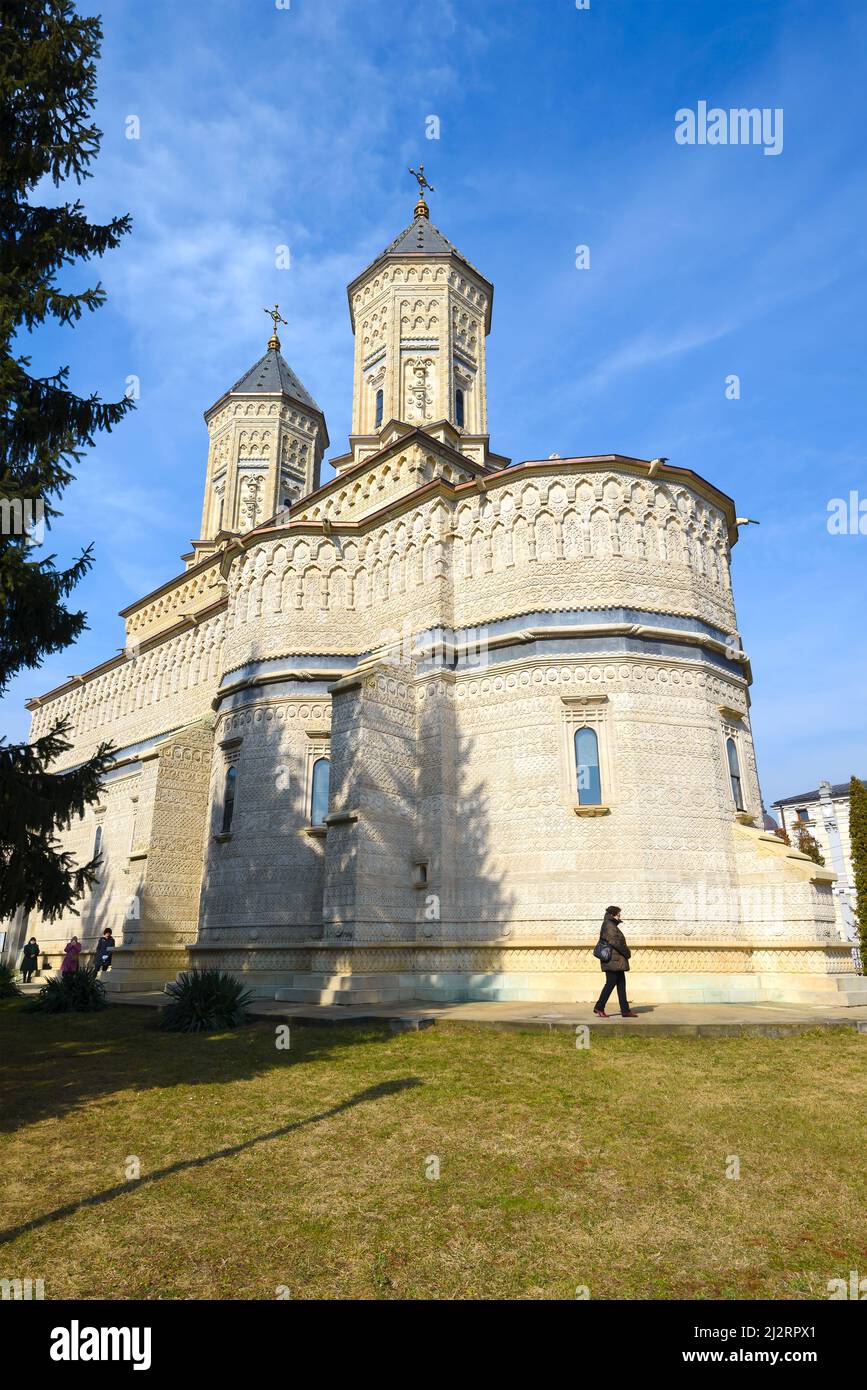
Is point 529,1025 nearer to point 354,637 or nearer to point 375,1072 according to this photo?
point 375,1072

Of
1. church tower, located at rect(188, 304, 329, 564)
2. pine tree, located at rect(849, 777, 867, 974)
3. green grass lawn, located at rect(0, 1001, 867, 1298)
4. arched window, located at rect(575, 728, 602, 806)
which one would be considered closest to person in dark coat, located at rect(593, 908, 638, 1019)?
green grass lawn, located at rect(0, 1001, 867, 1298)

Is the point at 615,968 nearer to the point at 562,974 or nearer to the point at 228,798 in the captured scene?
the point at 562,974

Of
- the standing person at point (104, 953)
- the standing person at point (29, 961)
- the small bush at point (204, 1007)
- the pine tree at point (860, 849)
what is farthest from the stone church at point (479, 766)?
the pine tree at point (860, 849)

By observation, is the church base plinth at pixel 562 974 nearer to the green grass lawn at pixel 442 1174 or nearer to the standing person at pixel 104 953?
the green grass lawn at pixel 442 1174

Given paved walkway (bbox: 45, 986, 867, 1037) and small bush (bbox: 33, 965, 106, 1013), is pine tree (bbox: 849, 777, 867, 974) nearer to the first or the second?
paved walkway (bbox: 45, 986, 867, 1037)

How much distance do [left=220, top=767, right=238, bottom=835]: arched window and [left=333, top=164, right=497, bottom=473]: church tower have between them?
10235 millimetres

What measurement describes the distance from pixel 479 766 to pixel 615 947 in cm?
584

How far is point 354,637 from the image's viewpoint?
66.6ft

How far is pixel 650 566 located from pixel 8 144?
1320cm

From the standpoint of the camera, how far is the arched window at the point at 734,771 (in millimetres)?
17344

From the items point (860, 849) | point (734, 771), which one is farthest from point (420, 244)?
point (860, 849)

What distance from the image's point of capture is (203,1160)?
5.93 m

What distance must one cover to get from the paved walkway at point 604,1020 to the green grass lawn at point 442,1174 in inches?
45.0

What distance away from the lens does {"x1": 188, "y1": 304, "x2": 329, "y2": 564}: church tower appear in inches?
1284
